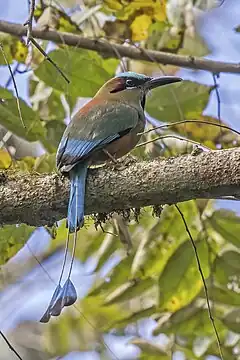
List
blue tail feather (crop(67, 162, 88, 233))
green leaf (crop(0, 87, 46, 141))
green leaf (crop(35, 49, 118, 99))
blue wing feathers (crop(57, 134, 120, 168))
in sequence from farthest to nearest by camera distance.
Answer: green leaf (crop(35, 49, 118, 99)) < green leaf (crop(0, 87, 46, 141)) < blue wing feathers (crop(57, 134, 120, 168)) < blue tail feather (crop(67, 162, 88, 233))

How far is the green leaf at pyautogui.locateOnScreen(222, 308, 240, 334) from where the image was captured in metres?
3.13

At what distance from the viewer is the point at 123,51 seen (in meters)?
3.67

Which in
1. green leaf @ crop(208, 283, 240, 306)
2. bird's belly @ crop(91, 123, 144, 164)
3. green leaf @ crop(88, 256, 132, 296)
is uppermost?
bird's belly @ crop(91, 123, 144, 164)

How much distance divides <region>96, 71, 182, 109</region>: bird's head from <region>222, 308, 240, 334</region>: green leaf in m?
0.91

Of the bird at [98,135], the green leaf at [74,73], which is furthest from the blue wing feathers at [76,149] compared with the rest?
the green leaf at [74,73]

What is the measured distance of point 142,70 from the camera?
471 cm

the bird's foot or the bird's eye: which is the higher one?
the bird's eye

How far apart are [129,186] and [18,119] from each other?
1.05 meters

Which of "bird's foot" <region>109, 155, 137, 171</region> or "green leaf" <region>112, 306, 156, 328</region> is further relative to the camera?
"green leaf" <region>112, 306, 156, 328</region>

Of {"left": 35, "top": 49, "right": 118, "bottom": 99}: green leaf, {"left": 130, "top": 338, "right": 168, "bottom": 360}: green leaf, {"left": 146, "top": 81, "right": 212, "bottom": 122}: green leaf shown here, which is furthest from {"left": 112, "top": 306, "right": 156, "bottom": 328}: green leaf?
{"left": 35, "top": 49, "right": 118, "bottom": 99}: green leaf

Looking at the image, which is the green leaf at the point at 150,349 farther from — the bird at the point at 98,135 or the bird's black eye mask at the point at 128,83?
the bird's black eye mask at the point at 128,83

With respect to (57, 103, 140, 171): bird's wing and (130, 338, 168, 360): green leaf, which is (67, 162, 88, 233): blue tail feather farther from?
(130, 338, 168, 360): green leaf

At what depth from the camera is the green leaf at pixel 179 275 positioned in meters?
3.17

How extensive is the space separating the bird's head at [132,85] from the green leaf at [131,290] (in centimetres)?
73
